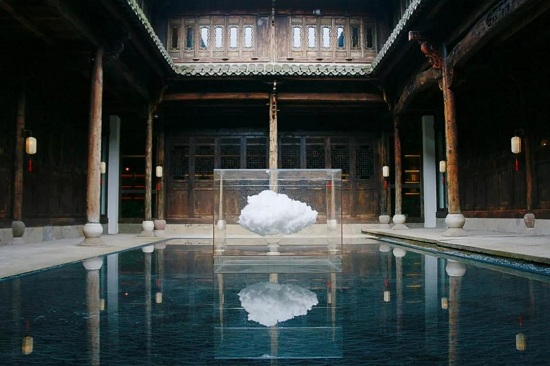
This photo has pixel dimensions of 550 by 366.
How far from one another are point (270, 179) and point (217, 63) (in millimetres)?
11380

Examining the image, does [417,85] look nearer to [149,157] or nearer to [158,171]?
[149,157]

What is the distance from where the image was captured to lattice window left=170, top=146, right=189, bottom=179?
17.6 meters

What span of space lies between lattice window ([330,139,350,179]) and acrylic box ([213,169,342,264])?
11838 mm

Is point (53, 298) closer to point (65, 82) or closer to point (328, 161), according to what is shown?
point (65, 82)

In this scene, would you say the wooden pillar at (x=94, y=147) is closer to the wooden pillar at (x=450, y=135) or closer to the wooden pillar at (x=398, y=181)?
the wooden pillar at (x=450, y=135)

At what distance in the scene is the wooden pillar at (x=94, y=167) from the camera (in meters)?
9.84

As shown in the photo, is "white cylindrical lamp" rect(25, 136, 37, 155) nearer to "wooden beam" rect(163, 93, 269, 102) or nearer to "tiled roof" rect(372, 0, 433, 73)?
"wooden beam" rect(163, 93, 269, 102)

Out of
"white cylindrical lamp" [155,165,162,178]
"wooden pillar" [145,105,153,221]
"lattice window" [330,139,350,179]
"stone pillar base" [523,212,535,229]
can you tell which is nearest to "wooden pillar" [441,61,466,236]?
"stone pillar base" [523,212,535,229]

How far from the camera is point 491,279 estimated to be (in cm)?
486

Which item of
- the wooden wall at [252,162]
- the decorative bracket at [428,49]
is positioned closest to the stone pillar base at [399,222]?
the wooden wall at [252,162]

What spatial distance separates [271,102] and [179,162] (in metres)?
4.13

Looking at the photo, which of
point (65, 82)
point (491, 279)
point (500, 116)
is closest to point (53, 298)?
point (491, 279)

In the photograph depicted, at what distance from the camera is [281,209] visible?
568cm

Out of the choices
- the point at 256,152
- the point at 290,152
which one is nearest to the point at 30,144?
the point at 256,152
